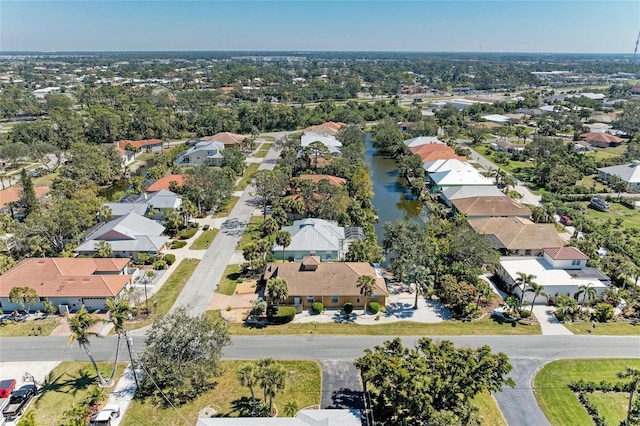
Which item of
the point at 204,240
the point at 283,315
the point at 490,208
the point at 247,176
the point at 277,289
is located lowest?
the point at 204,240

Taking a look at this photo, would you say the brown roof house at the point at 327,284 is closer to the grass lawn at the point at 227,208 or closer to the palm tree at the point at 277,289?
the palm tree at the point at 277,289

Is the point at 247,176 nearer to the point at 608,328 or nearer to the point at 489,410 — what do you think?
the point at 608,328

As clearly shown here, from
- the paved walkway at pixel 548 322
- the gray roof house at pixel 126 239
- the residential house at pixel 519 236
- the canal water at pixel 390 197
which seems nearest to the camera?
the paved walkway at pixel 548 322

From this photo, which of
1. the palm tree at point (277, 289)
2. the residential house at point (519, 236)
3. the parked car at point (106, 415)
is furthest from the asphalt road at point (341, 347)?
the residential house at point (519, 236)

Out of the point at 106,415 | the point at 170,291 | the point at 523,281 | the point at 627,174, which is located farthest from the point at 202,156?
the point at 627,174

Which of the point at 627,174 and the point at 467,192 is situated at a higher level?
the point at 627,174

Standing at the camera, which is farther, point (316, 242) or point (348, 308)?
point (316, 242)
